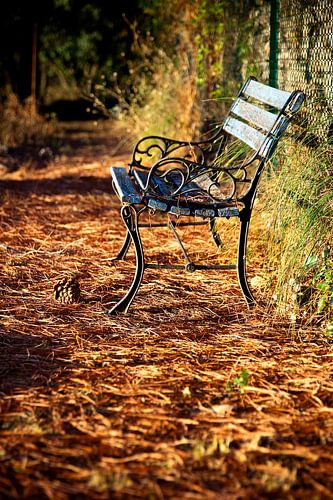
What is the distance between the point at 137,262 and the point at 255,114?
4.01 feet

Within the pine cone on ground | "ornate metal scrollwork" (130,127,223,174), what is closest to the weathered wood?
"ornate metal scrollwork" (130,127,223,174)

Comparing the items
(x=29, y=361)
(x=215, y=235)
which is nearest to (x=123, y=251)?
(x=215, y=235)

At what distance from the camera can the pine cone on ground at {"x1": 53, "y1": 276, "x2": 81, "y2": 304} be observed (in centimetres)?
388

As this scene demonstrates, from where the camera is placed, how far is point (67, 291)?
3.88 meters

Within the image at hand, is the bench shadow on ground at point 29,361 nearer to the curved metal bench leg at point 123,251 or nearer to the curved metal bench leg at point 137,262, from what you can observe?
the curved metal bench leg at point 137,262

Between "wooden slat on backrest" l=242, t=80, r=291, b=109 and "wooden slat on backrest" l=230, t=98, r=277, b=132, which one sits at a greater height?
"wooden slat on backrest" l=242, t=80, r=291, b=109

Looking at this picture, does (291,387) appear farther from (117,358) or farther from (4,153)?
(4,153)

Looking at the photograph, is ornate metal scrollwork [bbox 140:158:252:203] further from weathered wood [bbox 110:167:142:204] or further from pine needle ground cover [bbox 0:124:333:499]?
pine needle ground cover [bbox 0:124:333:499]

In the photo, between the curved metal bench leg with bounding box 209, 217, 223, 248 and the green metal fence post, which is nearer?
the curved metal bench leg with bounding box 209, 217, 223, 248

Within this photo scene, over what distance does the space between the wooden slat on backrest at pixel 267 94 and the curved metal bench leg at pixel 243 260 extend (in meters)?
0.65

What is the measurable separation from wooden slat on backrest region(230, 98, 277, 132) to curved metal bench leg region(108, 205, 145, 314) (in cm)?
92

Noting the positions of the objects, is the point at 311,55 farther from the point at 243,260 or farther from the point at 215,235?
the point at 243,260

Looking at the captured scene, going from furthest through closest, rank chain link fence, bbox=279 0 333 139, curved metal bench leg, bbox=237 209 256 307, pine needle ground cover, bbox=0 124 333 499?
chain link fence, bbox=279 0 333 139, curved metal bench leg, bbox=237 209 256 307, pine needle ground cover, bbox=0 124 333 499

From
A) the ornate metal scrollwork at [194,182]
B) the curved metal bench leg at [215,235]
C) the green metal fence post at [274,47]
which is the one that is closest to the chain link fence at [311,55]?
the green metal fence post at [274,47]
